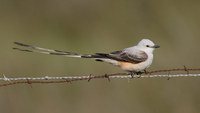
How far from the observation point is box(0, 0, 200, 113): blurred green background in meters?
6.58

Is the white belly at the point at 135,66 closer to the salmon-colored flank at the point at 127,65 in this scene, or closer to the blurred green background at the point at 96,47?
the salmon-colored flank at the point at 127,65

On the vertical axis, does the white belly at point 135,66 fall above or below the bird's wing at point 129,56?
below

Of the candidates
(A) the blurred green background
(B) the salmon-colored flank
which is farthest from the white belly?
(A) the blurred green background

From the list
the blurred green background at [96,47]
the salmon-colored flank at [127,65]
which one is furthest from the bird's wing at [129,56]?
the blurred green background at [96,47]

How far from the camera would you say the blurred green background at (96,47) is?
21.6ft

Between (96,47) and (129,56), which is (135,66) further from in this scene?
(96,47)

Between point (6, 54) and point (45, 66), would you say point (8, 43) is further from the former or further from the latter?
point (45, 66)

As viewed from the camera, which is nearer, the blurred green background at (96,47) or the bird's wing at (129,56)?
the bird's wing at (129,56)

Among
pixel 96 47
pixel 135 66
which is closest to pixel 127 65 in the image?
pixel 135 66

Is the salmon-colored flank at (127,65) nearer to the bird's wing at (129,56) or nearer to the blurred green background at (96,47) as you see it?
the bird's wing at (129,56)

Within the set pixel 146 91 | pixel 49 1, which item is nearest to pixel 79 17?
pixel 49 1

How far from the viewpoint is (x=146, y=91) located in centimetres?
691

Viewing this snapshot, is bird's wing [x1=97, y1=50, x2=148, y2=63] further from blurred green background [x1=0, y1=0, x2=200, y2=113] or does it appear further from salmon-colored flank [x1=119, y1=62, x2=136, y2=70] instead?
blurred green background [x1=0, y1=0, x2=200, y2=113]

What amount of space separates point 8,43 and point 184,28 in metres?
3.80
